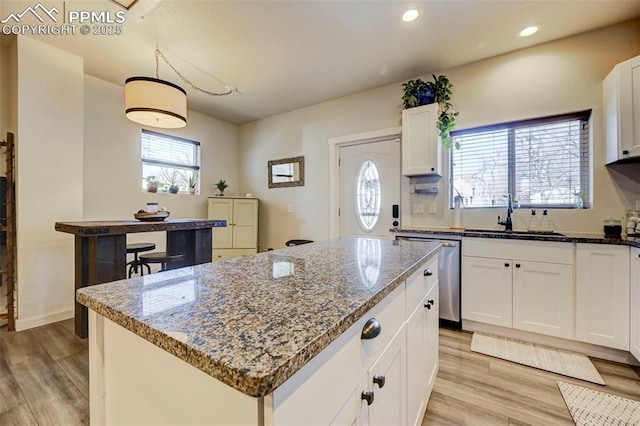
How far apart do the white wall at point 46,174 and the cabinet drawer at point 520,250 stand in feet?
13.2

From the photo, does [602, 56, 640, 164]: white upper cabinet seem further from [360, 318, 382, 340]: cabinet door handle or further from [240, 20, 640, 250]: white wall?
[360, 318, 382, 340]: cabinet door handle

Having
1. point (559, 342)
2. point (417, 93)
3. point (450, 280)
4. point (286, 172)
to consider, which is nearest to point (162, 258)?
point (286, 172)

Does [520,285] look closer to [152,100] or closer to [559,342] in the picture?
[559,342]

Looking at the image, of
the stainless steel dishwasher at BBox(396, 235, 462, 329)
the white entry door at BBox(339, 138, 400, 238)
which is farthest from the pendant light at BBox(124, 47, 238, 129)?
the stainless steel dishwasher at BBox(396, 235, 462, 329)

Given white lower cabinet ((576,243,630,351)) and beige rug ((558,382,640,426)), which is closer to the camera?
beige rug ((558,382,640,426))

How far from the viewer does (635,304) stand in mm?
1873

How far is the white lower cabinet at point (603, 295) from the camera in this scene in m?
1.95

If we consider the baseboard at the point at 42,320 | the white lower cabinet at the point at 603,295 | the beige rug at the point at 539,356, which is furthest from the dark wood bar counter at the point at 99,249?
the white lower cabinet at the point at 603,295

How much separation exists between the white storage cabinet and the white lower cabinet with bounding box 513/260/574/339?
134 inches

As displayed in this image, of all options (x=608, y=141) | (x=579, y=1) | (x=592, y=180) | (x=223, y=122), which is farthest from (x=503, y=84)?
(x=223, y=122)

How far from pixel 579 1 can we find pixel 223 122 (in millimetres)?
4549

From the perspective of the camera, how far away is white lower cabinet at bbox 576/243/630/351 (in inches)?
76.7

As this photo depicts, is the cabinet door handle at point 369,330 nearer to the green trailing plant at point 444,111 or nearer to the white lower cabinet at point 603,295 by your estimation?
the white lower cabinet at point 603,295

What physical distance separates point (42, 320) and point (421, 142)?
4238 millimetres
